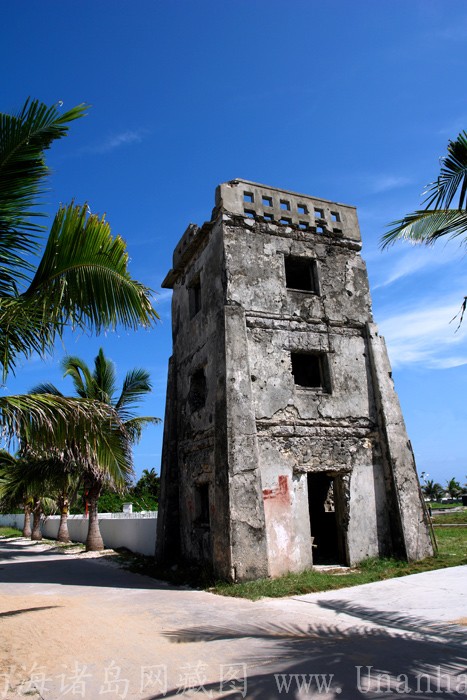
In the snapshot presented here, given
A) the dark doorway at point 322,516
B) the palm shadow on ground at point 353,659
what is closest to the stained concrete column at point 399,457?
the dark doorway at point 322,516

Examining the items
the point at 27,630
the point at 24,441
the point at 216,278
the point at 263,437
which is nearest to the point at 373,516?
the point at 263,437

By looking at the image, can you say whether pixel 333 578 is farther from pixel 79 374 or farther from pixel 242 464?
pixel 79 374

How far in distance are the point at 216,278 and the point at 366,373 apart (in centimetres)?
407

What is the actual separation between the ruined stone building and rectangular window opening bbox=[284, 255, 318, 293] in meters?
0.05

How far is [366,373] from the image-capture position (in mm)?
11828

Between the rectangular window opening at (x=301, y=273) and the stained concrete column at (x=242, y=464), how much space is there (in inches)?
95.5

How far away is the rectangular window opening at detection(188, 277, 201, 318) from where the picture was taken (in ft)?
43.9

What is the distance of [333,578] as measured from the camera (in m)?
9.12

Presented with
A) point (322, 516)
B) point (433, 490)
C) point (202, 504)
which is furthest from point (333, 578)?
point (433, 490)

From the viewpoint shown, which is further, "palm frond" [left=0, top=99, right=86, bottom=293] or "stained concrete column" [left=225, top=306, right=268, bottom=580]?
"stained concrete column" [left=225, top=306, right=268, bottom=580]

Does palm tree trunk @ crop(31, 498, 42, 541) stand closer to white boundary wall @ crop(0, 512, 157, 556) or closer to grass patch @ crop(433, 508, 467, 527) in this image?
white boundary wall @ crop(0, 512, 157, 556)

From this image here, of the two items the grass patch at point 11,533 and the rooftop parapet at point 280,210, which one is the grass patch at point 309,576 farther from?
the grass patch at point 11,533

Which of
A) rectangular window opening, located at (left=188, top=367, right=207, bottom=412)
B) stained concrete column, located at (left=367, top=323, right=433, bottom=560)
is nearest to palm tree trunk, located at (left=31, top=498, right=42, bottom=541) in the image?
rectangular window opening, located at (left=188, top=367, right=207, bottom=412)

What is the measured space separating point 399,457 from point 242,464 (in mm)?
3694
